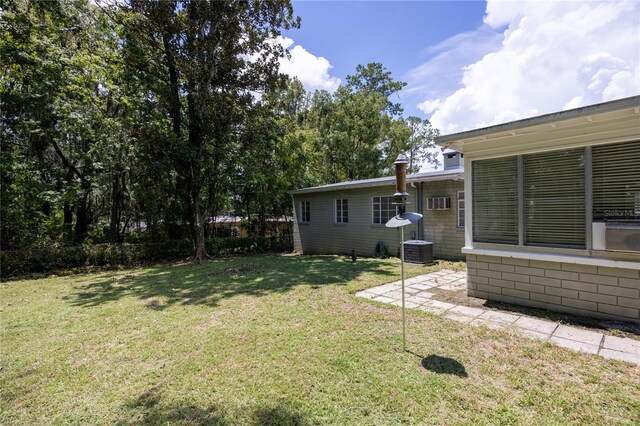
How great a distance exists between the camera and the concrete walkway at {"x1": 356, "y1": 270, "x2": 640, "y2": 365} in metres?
3.08

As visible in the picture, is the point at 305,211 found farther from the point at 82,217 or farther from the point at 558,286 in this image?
the point at 558,286

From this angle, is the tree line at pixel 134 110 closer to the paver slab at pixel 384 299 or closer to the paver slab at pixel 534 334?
the paver slab at pixel 384 299

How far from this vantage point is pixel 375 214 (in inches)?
420

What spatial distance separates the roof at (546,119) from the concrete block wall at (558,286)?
1929 mm

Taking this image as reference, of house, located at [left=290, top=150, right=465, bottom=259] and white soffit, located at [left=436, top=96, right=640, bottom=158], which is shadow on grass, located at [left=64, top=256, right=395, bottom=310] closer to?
house, located at [left=290, top=150, right=465, bottom=259]

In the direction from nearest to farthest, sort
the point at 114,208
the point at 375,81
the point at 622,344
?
the point at 622,344, the point at 114,208, the point at 375,81

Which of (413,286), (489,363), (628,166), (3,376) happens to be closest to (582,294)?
(628,166)

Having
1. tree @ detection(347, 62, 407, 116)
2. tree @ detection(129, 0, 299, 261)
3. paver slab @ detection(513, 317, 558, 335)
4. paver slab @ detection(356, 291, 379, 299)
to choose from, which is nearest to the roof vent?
tree @ detection(129, 0, 299, 261)

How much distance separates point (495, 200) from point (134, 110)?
39.9ft

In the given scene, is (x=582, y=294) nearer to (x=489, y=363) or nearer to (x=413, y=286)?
(x=489, y=363)

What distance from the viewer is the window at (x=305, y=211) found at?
1328 centimetres

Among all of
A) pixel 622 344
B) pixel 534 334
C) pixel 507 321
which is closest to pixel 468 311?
pixel 507 321

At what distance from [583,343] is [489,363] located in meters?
1.25

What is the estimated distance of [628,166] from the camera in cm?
356
